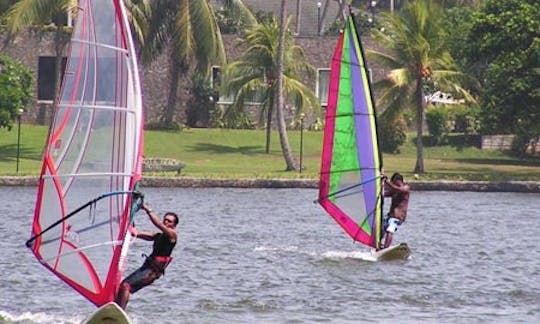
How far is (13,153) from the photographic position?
193 feet

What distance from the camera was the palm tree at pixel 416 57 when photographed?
178ft

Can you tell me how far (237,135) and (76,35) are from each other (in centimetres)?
4621

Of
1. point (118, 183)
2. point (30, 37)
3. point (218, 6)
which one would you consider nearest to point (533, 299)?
point (118, 183)

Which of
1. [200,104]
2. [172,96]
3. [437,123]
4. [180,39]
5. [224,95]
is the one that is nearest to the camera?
[180,39]

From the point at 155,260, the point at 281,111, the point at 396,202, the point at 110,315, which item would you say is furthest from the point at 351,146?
the point at 281,111

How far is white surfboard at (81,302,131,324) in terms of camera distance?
18.4m

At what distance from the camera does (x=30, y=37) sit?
68688 millimetres

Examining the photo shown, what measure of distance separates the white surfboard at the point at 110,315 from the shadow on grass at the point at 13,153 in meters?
38.9

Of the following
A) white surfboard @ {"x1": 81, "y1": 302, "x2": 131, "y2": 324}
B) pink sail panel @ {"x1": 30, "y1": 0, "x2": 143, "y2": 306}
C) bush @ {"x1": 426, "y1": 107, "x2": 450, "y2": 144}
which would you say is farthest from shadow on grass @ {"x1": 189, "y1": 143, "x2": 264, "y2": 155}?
white surfboard @ {"x1": 81, "y1": 302, "x2": 131, "y2": 324}

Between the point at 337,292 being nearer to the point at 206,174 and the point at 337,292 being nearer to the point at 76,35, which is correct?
the point at 76,35

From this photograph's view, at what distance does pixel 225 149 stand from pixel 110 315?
43064mm

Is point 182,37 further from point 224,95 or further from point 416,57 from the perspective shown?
point 416,57

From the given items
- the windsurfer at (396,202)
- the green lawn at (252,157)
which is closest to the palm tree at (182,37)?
the green lawn at (252,157)

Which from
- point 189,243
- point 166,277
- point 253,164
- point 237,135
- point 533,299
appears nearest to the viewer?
point 533,299
